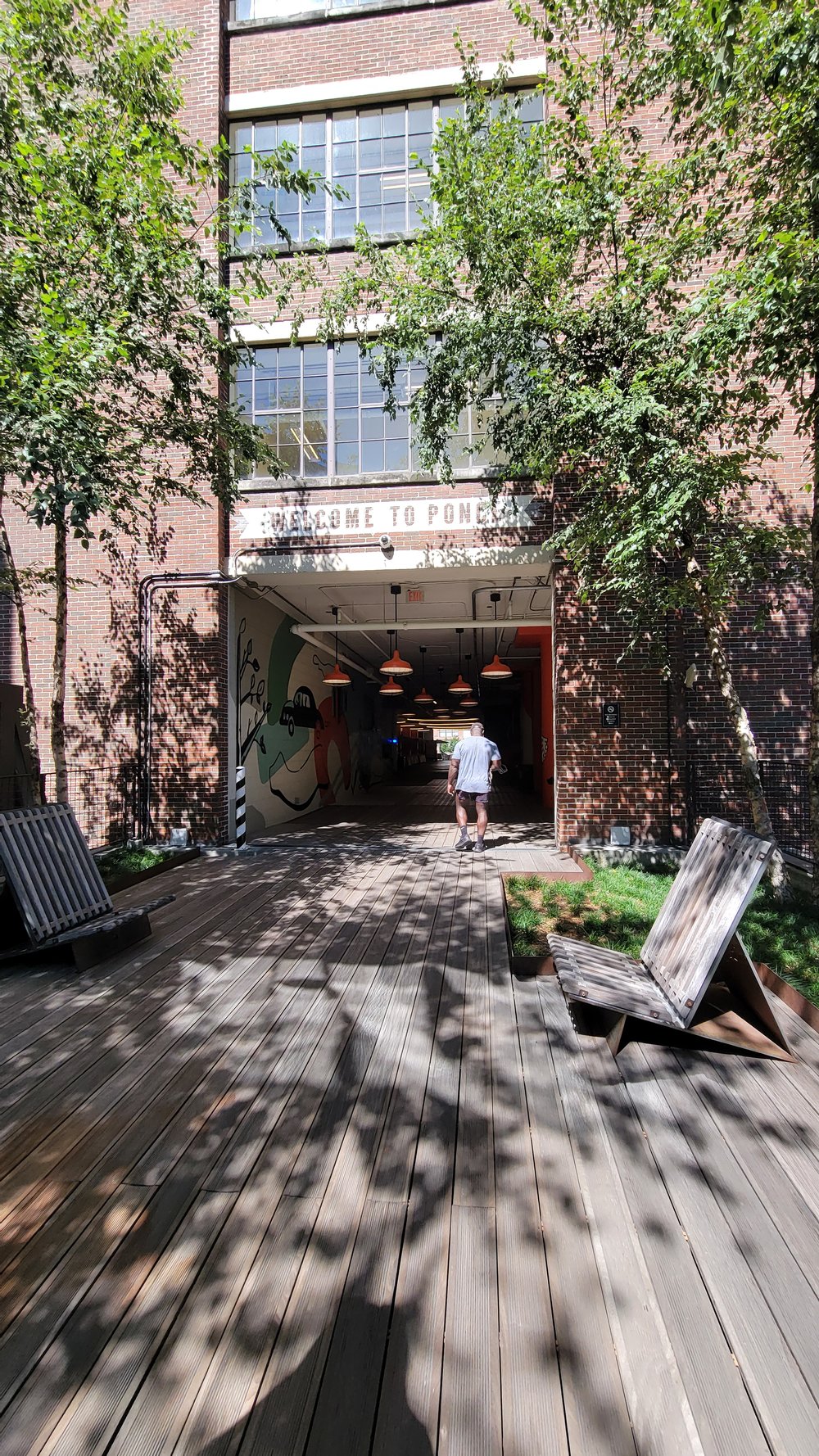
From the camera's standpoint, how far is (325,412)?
8.96 m

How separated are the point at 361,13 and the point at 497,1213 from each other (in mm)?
13618

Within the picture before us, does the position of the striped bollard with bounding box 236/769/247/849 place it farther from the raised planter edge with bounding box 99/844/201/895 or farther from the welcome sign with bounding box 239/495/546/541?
the welcome sign with bounding box 239/495/546/541

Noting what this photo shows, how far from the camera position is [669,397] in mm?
5090

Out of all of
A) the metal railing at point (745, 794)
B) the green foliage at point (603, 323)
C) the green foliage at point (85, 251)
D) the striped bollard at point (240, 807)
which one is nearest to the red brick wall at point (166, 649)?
the striped bollard at point (240, 807)

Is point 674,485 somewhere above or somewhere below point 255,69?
below

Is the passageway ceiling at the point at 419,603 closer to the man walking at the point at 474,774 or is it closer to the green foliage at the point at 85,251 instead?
the man walking at the point at 474,774

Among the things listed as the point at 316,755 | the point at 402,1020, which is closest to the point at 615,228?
the point at 402,1020

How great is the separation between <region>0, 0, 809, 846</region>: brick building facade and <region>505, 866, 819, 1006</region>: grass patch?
7.18 feet

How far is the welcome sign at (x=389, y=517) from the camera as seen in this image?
8281 mm

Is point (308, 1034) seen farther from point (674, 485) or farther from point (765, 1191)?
point (674, 485)

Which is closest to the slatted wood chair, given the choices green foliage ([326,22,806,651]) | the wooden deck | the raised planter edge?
the wooden deck

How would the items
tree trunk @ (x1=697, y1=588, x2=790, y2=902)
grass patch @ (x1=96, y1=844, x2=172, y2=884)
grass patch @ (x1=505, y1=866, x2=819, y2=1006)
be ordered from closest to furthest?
1. grass patch @ (x1=505, y1=866, x2=819, y2=1006)
2. tree trunk @ (x1=697, y1=588, x2=790, y2=902)
3. grass patch @ (x1=96, y1=844, x2=172, y2=884)

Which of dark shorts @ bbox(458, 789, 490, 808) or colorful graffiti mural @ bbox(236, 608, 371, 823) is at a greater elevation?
colorful graffiti mural @ bbox(236, 608, 371, 823)

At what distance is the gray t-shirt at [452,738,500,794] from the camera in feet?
27.9
